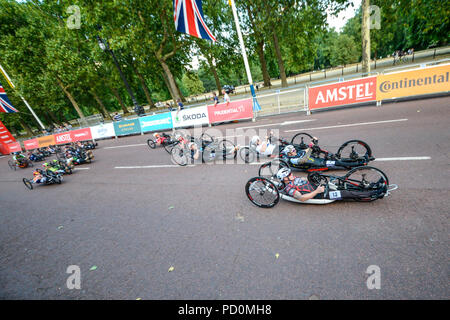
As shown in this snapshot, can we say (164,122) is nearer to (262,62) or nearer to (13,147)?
(262,62)

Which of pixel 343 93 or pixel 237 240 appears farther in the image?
Answer: pixel 343 93

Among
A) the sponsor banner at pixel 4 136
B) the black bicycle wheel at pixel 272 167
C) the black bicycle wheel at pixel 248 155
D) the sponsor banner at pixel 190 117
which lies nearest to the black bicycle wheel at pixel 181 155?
the black bicycle wheel at pixel 248 155

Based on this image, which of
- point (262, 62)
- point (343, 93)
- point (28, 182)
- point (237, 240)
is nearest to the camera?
point (237, 240)

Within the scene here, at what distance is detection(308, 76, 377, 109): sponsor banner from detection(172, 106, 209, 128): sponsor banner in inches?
279

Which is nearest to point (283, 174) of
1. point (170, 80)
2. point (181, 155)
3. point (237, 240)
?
point (237, 240)

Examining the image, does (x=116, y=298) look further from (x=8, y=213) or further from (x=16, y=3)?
(x=16, y=3)

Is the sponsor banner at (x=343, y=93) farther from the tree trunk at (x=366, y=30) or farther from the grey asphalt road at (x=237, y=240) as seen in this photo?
the tree trunk at (x=366, y=30)

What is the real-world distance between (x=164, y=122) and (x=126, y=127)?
4.46m

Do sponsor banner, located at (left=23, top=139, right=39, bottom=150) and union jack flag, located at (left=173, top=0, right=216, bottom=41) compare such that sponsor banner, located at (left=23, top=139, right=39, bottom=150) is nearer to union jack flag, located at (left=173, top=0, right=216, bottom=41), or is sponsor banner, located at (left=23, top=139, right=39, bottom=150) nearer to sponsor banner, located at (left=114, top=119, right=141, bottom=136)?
sponsor banner, located at (left=114, top=119, right=141, bottom=136)

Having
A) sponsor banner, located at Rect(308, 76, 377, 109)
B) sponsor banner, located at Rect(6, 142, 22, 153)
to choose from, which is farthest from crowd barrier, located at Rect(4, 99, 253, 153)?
sponsor banner, located at Rect(308, 76, 377, 109)

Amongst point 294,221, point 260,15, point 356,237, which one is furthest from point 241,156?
point 260,15

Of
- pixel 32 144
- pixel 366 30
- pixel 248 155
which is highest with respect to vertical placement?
pixel 366 30

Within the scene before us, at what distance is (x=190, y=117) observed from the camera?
49.3ft
